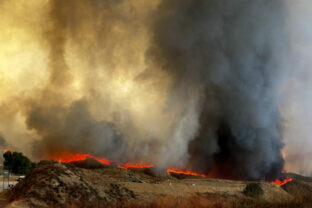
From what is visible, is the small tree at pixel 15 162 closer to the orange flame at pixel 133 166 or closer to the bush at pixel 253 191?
the orange flame at pixel 133 166

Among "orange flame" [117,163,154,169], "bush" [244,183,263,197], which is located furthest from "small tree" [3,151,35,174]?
"bush" [244,183,263,197]

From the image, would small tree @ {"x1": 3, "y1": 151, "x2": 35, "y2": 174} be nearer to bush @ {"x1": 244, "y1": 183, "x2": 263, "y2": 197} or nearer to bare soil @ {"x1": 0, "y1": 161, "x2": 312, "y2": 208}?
bare soil @ {"x1": 0, "y1": 161, "x2": 312, "y2": 208}

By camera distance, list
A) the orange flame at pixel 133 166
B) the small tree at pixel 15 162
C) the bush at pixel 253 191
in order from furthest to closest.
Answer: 1. the small tree at pixel 15 162
2. the orange flame at pixel 133 166
3. the bush at pixel 253 191

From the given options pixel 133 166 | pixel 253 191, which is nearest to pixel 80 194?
pixel 253 191

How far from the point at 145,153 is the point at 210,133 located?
14.1m

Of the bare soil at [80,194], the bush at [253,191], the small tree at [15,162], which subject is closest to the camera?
the bare soil at [80,194]

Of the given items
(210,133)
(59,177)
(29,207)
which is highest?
(210,133)

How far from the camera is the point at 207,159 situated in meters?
68.4

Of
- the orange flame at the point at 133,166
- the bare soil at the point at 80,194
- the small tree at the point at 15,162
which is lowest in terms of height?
the bare soil at the point at 80,194

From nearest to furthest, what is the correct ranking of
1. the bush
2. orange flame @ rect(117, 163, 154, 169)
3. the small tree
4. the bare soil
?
the bare soil < the bush < orange flame @ rect(117, 163, 154, 169) < the small tree

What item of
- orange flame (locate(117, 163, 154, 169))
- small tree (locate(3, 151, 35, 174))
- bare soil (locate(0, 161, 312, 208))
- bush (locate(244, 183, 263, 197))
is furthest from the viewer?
small tree (locate(3, 151, 35, 174))

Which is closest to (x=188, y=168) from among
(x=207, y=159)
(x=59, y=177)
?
(x=207, y=159)

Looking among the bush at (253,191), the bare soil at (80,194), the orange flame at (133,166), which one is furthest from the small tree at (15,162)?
the bush at (253,191)

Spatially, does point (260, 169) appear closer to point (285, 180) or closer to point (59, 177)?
point (285, 180)
